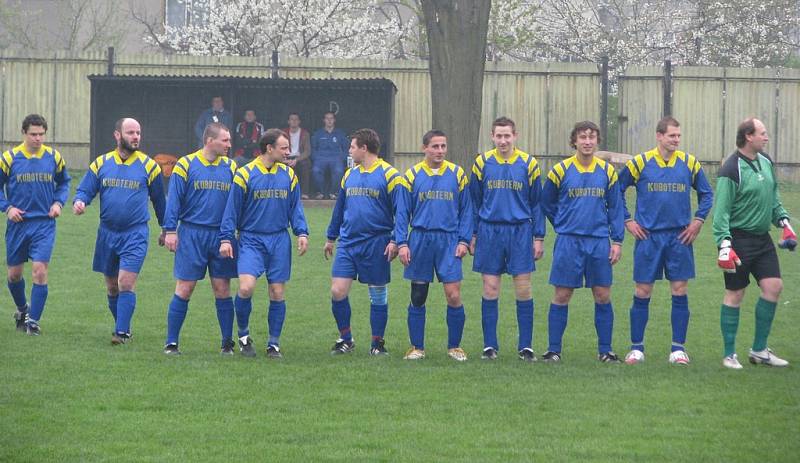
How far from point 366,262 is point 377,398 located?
236 centimetres

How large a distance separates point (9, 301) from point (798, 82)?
70.3 ft

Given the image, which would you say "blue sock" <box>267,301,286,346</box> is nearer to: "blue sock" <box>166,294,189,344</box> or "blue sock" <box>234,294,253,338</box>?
"blue sock" <box>234,294,253,338</box>

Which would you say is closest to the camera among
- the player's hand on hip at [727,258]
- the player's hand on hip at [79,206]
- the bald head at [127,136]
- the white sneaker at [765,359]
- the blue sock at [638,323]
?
the player's hand on hip at [727,258]

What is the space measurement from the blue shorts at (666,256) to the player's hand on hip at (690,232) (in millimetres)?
46

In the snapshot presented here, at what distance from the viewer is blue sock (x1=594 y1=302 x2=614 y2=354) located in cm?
1137

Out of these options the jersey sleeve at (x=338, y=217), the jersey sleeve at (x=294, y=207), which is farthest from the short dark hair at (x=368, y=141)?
the jersey sleeve at (x=294, y=207)

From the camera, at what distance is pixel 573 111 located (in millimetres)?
30844

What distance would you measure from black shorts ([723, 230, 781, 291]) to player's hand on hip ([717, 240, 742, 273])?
0.30m

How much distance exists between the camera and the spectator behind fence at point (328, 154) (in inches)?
1062

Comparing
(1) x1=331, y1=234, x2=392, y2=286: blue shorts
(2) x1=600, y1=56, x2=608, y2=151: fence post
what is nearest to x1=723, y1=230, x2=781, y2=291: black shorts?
(1) x1=331, y1=234, x2=392, y2=286: blue shorts

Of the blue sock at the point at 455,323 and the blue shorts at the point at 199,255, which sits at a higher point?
the blue shorts at the point at 199,255

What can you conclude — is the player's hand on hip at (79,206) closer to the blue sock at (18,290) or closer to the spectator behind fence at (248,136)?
the blue sock at (18,290)

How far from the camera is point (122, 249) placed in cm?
1223

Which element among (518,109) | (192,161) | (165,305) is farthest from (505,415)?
(518,109)
